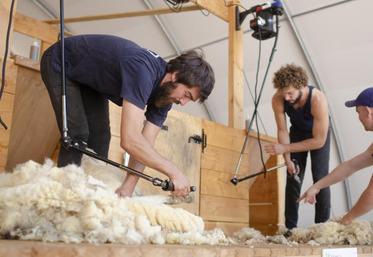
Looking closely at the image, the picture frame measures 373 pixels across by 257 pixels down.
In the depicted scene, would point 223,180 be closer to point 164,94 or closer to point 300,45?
point 164,94

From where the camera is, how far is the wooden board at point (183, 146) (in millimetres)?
2611

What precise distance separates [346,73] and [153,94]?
3.98 meters

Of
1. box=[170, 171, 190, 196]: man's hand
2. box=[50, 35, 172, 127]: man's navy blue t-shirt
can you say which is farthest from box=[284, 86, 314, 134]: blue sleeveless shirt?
box=[170, 171, 190, 196]: man's hand

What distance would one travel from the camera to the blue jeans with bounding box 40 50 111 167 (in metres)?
1.65

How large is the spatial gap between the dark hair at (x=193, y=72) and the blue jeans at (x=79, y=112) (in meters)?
0.37

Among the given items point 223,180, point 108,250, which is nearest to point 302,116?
point 223,180

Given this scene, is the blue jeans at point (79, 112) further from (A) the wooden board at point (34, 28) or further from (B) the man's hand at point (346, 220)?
(B) the man's hand at point (346, 220)

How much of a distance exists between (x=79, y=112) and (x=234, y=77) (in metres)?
1.96

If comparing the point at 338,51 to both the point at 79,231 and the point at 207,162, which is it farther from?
the point at 79,231

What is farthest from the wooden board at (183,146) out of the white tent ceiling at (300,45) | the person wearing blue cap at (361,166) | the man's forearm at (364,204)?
the white tent ceiling at (300,45)

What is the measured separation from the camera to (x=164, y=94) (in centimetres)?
173

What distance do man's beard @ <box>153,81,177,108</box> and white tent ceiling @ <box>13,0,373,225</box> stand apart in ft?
12.1

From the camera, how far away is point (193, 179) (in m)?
2.75

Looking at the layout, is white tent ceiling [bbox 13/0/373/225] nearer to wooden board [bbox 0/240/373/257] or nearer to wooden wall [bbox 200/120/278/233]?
wooden wall [bbox 200/120/278/233]
